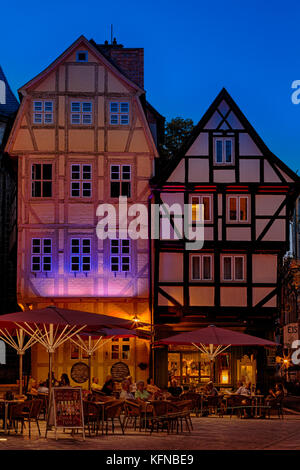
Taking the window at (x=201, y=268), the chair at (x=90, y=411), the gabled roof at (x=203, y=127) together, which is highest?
the gabled roof at (x=203, y=127)

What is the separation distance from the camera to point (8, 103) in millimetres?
46375

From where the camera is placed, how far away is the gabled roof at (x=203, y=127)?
121 ft

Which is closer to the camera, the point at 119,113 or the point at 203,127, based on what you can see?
the point at 203,127

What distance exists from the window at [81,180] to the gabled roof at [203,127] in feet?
8.78

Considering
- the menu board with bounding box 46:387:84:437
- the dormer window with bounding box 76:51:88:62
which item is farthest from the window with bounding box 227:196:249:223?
the menu board with bounding box 46:387:84:437

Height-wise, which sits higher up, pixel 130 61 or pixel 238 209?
pixel 130 61

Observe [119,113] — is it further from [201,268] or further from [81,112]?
[201,268]

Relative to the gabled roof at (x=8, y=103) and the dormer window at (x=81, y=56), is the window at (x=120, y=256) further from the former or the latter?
the gabled roof at (x=8, y=103)

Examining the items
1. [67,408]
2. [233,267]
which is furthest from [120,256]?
[67,408]

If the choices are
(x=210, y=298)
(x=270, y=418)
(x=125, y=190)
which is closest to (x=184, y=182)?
(x=125, y=190)

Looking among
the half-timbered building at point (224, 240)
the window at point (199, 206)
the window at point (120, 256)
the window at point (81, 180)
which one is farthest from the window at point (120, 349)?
the window at point (81, 180)

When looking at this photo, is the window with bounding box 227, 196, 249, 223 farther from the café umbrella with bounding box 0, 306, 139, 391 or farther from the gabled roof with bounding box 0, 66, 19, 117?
the café umbrella with bounding box 0, 306, 139, 391

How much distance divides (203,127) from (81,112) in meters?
5.07

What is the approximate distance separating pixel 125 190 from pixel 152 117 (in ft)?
15.9
